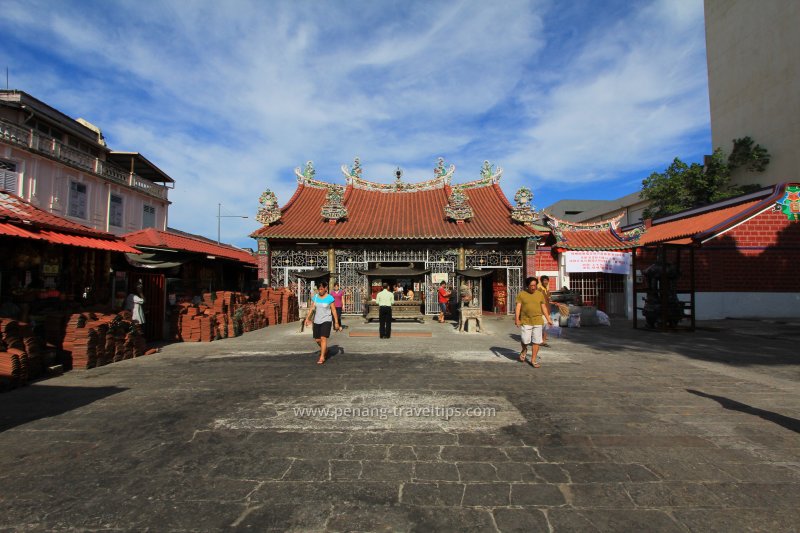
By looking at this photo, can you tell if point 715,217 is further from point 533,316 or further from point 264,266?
point 264,266

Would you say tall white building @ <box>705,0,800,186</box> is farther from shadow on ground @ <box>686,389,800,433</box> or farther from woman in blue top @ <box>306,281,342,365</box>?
woman in blue top @ <box>306,281,342,365</box>

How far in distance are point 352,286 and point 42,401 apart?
1383cm

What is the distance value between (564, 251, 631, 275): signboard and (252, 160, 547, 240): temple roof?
1.95m

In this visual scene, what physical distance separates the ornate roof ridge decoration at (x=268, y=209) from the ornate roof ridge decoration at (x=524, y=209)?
37.1ft

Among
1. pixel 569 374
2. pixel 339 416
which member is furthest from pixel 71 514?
pixel 569 374

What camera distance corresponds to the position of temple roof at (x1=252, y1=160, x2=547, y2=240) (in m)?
18.3

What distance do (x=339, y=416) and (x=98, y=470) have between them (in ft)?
7.08

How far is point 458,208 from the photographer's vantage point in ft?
64.5

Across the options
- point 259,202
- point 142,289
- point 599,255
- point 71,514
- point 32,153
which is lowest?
point 71,514

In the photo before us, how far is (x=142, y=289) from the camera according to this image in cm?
1007

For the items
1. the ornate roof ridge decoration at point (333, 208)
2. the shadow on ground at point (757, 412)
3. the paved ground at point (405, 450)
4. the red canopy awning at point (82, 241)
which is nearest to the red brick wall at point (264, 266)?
the ornate roof ridge decoration at point (333, 208)

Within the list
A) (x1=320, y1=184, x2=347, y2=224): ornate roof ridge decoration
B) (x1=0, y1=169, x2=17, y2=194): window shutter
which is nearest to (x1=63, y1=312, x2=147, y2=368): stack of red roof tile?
(x1=320, y1=184, x2=347, y2=224): ornate roof ridge decoration

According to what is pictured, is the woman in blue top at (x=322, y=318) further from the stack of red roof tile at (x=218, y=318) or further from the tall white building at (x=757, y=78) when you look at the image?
the tall white building at (x=757, y=78)

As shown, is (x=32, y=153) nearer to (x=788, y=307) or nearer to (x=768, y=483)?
(x=768, y=483)
